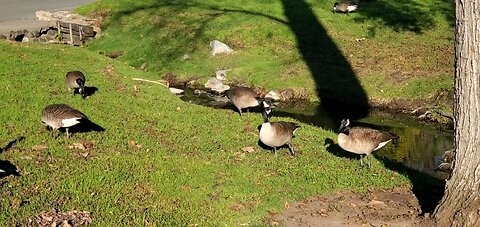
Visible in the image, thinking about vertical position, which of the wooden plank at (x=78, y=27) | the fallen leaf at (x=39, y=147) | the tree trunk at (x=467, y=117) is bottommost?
the wooden plank at (x=78, y=27)

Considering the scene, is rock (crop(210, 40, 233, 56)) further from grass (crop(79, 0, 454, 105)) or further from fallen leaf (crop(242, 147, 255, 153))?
fallen leaf (crop(242, 147, 255, 153))

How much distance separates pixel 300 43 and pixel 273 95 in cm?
450

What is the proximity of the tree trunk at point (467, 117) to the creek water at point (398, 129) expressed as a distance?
16.4ft

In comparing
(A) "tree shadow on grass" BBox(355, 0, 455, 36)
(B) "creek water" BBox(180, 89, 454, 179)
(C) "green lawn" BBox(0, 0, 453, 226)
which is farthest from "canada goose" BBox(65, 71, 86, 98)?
(A) "tree shadow on grass" BBox(355, 0, 455, 36)

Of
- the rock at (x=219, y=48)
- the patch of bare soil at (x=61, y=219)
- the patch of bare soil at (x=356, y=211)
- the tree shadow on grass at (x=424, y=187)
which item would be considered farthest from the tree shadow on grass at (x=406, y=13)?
the patch of bare soil at (x=61, y=219)

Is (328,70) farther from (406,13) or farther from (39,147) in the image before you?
(39,147)

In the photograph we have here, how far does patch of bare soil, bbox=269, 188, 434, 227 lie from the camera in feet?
33.3

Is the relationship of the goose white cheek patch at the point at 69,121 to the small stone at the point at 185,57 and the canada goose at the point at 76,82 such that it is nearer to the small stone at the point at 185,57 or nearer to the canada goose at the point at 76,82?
the canada goose at the point at 76,82

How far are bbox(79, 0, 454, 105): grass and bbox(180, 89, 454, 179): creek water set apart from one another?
3.91 feet

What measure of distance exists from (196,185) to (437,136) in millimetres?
9043

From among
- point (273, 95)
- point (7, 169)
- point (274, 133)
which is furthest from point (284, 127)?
point (273, 95)

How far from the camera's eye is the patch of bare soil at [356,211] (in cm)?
1015

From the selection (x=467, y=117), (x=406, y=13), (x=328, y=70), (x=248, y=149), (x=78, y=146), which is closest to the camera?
(x=467, y=117)

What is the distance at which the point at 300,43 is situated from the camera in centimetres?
2548
